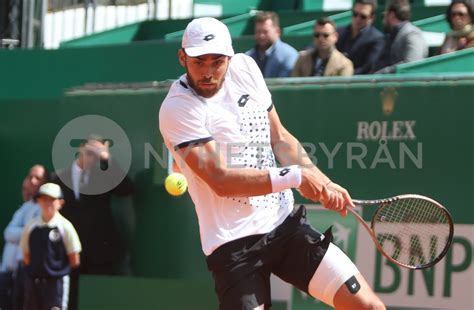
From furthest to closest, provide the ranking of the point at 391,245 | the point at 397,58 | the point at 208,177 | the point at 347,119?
the point at 397,58 → the point at 347,119 → the point at 391,245 → the point at 208,177

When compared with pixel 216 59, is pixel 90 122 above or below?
below

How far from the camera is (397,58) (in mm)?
9062

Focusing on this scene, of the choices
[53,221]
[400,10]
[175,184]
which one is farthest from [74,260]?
[400,10]

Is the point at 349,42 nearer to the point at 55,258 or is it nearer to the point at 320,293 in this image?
the point at 55,258

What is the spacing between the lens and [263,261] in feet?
18.0

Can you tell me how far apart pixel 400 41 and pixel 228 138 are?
400 centimetres

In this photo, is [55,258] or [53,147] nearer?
[55,258]

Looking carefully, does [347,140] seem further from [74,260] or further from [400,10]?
[74,260]

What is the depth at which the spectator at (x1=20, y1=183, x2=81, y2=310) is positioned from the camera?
359 inches

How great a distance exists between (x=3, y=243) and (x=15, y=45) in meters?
3.22

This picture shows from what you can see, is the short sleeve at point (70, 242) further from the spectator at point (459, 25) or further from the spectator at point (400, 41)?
the spectator at point (459, 25)

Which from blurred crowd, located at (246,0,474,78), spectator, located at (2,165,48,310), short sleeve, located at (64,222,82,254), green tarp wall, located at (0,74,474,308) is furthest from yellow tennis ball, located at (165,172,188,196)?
spectator, located at (2,165,48,310)

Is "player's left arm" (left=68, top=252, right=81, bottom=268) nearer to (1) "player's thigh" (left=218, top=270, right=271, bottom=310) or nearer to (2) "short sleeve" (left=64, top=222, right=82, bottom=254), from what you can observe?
(2) "short sleeve" (left=64, top=222, right=82, bottom=254)

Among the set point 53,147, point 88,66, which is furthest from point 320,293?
point 88,66
